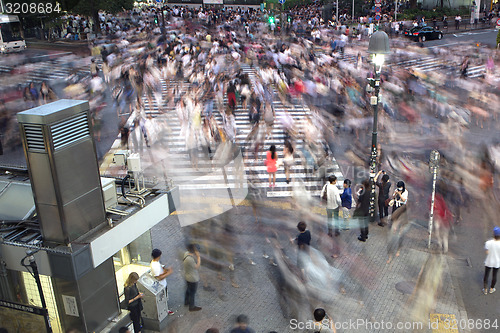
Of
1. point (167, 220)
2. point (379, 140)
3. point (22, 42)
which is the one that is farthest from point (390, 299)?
point (22, 42)

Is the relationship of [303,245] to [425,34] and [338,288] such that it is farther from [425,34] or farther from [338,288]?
[425,34]

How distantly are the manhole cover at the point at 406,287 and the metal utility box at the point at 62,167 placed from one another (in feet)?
19.7

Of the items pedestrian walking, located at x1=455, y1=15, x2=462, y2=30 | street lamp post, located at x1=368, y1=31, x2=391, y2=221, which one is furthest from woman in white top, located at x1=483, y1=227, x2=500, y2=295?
pedestrian walking, located at x1=455, y1=15, x2=462, y2=30

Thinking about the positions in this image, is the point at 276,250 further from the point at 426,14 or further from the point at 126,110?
the point at 426,14

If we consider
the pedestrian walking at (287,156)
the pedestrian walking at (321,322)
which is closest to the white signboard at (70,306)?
the pedestrian walking at (321,322)

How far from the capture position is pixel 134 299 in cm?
845

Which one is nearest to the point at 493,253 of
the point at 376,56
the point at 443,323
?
the point at 443,323

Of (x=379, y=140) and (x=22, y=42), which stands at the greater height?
(x=22, y=42)

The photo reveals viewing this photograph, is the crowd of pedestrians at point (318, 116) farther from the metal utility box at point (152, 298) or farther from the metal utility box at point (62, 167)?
the metal utility box at point (62, 167)

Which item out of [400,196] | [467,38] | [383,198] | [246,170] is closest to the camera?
[400,196]

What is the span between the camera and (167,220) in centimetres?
1334

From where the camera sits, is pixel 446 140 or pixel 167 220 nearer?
pixel 167 220

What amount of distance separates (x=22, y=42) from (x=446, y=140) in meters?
38.3

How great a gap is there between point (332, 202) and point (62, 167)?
667cm
